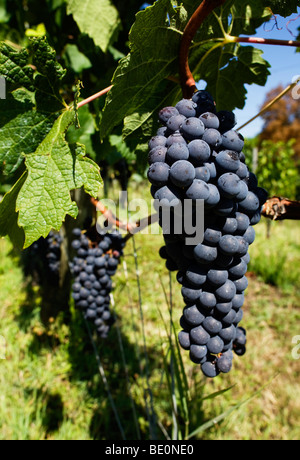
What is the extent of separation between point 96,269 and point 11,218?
71 centimetres

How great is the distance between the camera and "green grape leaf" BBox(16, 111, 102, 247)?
80 cm

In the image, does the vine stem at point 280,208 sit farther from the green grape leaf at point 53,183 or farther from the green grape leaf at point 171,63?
the green grape leaf at point 53,183

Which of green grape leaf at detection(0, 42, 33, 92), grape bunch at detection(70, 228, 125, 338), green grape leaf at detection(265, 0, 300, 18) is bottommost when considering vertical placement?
grape bunch at detection(70, 228, 125, 338)

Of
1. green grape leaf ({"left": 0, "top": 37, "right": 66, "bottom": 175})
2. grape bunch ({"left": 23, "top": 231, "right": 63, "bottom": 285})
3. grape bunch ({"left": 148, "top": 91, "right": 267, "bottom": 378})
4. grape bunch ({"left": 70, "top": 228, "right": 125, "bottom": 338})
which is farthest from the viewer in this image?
grape bunch ({"left": 23, "top": 231, "right": 63, "bottom": 285})

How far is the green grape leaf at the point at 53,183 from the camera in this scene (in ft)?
2.63

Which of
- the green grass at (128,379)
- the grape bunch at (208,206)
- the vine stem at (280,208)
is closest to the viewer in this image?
the grape bunch at (208,206)

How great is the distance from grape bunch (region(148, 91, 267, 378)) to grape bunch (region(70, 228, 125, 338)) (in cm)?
75

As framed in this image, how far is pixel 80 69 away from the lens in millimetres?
1700

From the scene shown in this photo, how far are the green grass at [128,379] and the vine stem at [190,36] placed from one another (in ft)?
2.78

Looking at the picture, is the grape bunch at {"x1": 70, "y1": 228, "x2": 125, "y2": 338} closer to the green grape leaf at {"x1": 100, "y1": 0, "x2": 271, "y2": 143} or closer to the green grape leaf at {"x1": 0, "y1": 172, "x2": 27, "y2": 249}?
the green grape leaf at {"x1": 0, "y1": 172, "x2": 27, "y2": 249}

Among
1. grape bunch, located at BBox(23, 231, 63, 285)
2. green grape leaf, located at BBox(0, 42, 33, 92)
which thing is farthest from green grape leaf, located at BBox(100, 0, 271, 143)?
grape bunch, located at BBox(23, 231, 63, 285)

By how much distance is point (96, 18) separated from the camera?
1.41m

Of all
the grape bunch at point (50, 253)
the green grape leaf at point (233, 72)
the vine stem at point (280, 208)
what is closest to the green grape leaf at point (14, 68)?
the green grape leaf at point (233, 72)

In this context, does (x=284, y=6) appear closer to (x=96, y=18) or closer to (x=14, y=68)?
(x=14, y=68)
